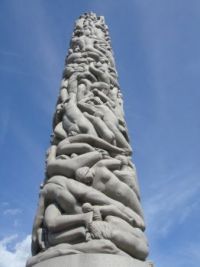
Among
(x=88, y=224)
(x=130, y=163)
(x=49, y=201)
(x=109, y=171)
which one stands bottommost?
(x=88, y=224)

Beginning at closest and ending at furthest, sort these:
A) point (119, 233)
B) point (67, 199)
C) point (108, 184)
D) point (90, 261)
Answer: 1. point (90, 261)
2. point (119, 233)
3. point (67, 199)
4. point (108, 184)

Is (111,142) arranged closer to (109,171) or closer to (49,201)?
(109,171)

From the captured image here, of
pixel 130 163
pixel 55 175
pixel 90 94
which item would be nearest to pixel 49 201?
pixel 55 175

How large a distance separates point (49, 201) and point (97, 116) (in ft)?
Answer: 5.74

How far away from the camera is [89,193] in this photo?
3.96 meters

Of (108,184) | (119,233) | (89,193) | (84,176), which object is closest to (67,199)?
(89,193)

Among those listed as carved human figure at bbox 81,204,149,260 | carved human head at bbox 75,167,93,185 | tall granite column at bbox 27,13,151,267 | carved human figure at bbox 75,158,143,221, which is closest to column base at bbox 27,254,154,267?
tall granite column at bbox 27,13,151,267

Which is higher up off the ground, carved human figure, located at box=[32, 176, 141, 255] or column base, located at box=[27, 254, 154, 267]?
carved human figure, located at box=[32, 176, 141, 255]

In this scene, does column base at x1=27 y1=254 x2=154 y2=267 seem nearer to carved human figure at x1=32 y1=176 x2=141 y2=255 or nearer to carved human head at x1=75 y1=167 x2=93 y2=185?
carved human figure at x1=32 y1=176 x2=141 y2=255

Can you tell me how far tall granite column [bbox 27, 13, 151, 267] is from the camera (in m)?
3.47

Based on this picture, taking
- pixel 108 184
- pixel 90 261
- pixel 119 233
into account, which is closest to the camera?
pixel 90 261

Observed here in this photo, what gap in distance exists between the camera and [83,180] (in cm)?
421

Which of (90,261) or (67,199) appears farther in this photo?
(67,199)

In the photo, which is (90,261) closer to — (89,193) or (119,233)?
(119,233)
